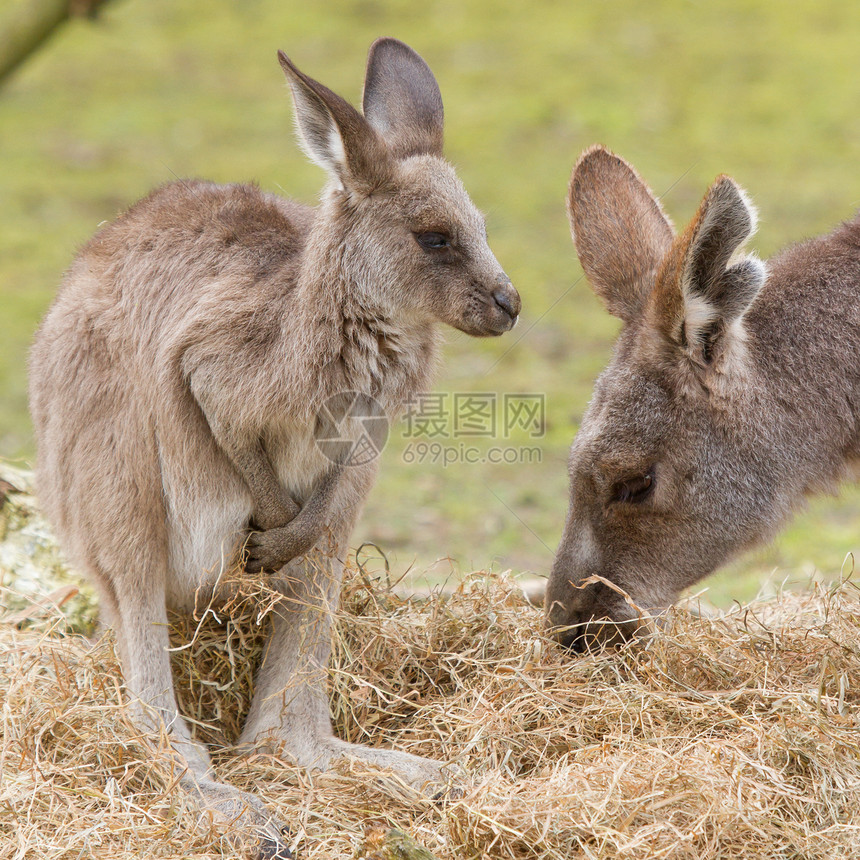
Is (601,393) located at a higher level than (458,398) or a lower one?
higher

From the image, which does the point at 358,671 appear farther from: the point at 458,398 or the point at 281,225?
the point at 458,398

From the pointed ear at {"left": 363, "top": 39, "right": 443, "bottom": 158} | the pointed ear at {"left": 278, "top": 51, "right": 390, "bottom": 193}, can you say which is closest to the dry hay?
the pointed ear at {"left": 278, "top": 51, "right": 390, "bottom": 193}

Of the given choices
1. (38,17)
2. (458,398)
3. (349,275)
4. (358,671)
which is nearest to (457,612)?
(358,671)

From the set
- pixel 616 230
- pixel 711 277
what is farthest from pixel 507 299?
pixel 711 277

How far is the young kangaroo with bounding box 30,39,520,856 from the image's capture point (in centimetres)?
362

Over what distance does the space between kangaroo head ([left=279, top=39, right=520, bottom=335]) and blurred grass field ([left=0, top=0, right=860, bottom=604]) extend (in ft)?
6.96

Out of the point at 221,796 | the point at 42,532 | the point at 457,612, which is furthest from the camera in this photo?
the point at 42,532

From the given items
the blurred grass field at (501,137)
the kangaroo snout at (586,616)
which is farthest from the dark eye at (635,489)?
the blurred grass field at (501,137)

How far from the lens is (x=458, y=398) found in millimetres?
7922

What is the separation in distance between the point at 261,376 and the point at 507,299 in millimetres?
852

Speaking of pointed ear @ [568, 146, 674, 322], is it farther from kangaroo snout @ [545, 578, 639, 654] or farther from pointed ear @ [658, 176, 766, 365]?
kangaroo snout @ [545, 578, 639, 654]

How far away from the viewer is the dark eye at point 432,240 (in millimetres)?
3732

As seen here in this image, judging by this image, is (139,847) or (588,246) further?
(588,246)

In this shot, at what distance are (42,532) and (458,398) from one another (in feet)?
11.5
